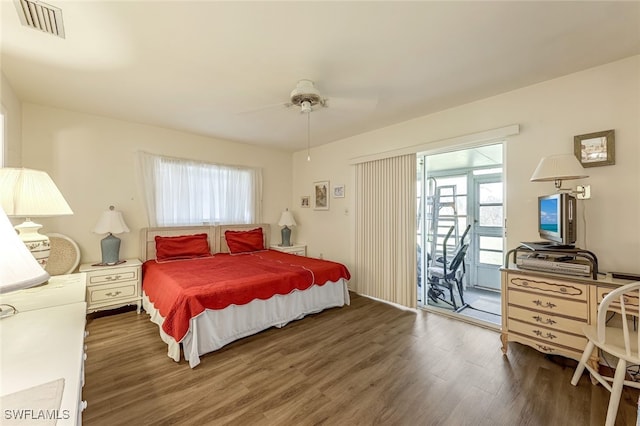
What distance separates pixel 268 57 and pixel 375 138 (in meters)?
2.22

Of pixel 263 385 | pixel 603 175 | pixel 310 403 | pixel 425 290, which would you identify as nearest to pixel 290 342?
pixel 263 385

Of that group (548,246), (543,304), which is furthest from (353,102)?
(543,304)

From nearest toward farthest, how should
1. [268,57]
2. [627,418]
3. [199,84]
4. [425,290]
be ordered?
1. [627,418]
2. [268,57]
3. [199,84]
4. [425,290]

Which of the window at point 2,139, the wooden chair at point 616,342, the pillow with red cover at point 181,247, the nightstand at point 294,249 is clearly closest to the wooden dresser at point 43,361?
the window at point 2,139

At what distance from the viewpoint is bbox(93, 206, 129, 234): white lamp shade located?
323 centimetres

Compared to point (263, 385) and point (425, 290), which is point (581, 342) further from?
point (263, 385)

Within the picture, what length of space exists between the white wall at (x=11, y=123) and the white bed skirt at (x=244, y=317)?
1945 millimetres

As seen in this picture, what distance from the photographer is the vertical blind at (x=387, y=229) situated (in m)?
3.51

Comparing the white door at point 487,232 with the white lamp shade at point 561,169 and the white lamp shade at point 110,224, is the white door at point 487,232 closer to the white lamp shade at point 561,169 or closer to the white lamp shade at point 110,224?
the white lamp shade at point 561,169

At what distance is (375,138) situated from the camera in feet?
13.0

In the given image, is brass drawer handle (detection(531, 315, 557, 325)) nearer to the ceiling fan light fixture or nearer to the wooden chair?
the wooden chair

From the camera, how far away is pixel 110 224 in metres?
3.26

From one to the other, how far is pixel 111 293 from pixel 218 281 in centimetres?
156

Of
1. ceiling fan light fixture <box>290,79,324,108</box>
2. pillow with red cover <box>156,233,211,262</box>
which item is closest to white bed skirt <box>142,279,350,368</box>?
pillow with red cover <box>156,233,211,262</box>
